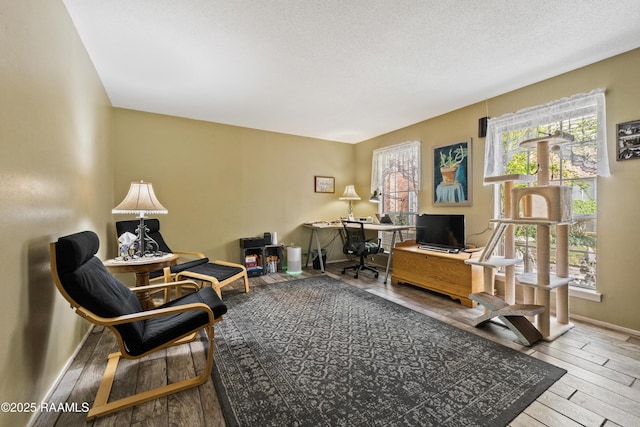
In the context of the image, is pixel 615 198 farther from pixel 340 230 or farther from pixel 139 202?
pixel 139 202

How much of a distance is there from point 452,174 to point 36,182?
419 centimetres

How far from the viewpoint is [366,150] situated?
5.48 m

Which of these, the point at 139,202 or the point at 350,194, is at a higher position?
the point at 350,194

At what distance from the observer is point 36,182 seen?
1476 millimetres

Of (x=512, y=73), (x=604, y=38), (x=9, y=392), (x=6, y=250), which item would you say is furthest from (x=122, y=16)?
(x=604, y=38)

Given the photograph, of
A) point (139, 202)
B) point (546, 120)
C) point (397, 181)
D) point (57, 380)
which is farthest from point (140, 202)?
point (546, 120)

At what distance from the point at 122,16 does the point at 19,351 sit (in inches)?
86.4

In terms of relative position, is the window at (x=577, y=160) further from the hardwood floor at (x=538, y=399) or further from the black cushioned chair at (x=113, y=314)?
the black cushioned chair at (x=113, y=314)

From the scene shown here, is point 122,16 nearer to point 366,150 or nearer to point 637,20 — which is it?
point 637,20

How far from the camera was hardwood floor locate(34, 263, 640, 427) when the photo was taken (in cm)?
143

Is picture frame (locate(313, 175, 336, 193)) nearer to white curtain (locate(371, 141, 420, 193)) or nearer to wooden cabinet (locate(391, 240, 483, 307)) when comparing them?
white curtain (locate(371, 141, 420, 193))

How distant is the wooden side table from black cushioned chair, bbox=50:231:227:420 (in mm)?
419

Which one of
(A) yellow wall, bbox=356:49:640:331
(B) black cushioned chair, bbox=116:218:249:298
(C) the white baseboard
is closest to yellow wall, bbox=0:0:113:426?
(C) the white baseboard

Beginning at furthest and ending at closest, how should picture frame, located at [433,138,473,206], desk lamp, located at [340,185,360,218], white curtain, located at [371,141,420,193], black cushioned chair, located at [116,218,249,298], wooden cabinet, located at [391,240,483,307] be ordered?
desk lamp, located at [340,185,360,218]
white curtain, located at [371,141,420,193]
picture frame, located at [433,138,473,206]
wooden cabinet, located at [391,240,483,307]
black cushioned chair, located at [116,218,249,298]
